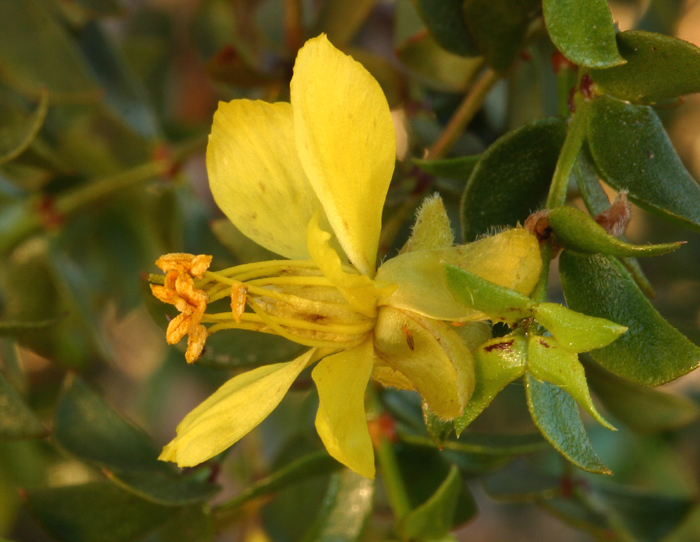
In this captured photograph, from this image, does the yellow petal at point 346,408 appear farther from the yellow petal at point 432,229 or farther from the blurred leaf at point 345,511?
the blurred leaf at point 345,511

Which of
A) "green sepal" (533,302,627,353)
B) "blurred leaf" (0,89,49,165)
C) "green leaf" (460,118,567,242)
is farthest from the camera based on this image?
"blurred leaf" (0,89,49,165)

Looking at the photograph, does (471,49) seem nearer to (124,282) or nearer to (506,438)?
(506,438)

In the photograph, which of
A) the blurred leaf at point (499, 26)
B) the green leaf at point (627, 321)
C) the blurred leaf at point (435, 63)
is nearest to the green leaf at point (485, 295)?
the green leaf at point (627, 321)

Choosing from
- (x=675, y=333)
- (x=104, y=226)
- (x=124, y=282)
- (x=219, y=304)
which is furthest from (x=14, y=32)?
(x=675, y=333)

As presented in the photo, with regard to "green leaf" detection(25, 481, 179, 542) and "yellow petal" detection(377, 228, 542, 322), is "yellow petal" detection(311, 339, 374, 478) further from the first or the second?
"green leaf" detection(25, 481, 179, 542)

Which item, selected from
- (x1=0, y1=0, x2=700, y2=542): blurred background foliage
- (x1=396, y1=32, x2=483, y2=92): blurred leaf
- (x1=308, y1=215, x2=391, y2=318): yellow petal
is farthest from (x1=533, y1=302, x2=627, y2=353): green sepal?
(x1=396, y1=32, x2=483, y2=92): blurred leaf

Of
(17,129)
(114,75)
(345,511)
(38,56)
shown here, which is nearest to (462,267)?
(345,511)

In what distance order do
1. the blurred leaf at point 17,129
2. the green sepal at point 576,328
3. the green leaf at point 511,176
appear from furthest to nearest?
the blurred leaf at point 17,129 < the green leaf at point 511,176 < the green sepal at point 576,328
